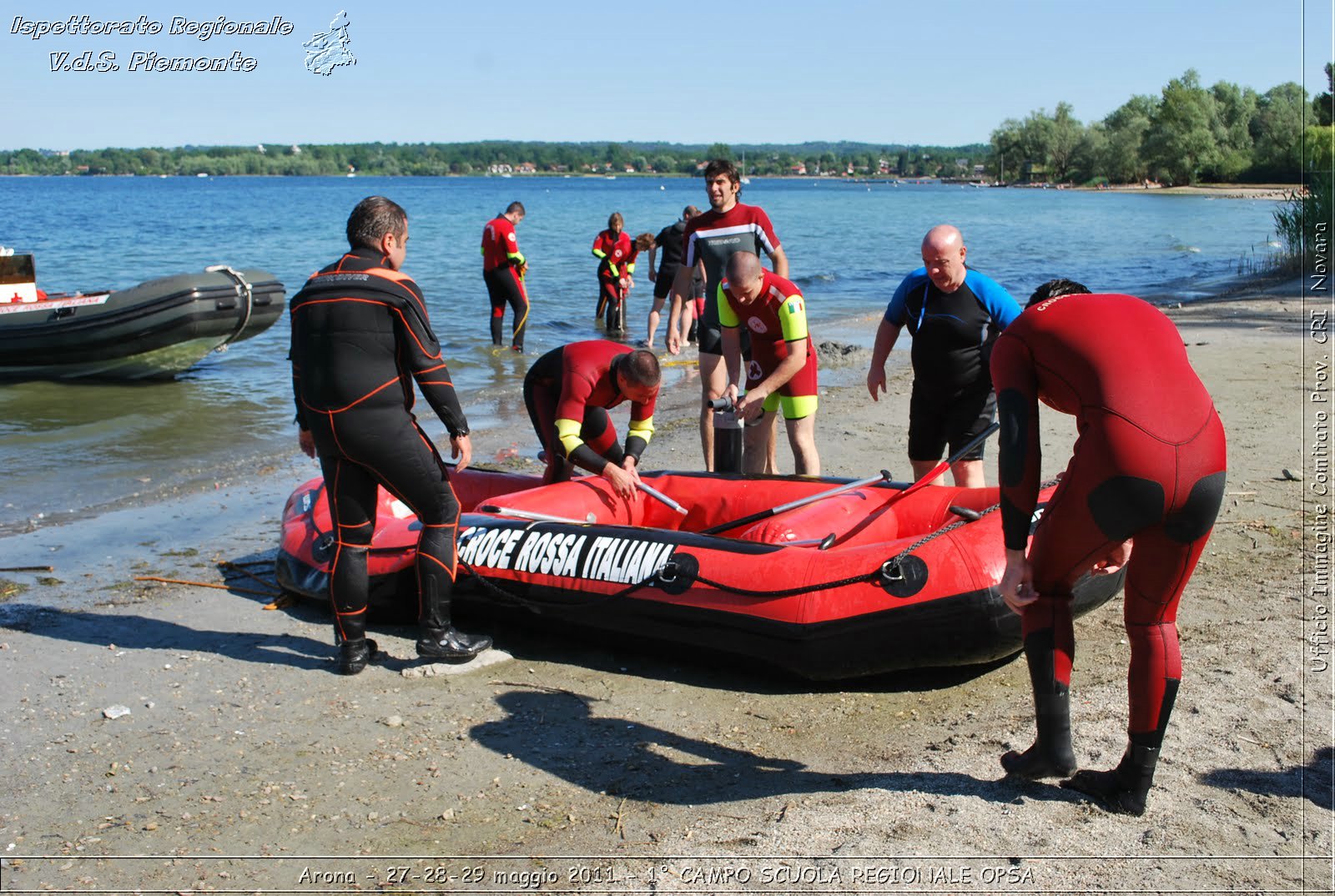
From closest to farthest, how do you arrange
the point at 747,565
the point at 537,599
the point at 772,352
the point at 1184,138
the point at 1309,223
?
the point at 747,565, the point at 537,599, the point at 772,352, the point at 1309,223, the point at 1184,138

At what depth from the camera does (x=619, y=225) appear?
16.0 meters

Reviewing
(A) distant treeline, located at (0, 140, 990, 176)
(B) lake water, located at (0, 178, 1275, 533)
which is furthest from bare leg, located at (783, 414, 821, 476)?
(A) distant treeline, located at (0, 140, 990, 176)

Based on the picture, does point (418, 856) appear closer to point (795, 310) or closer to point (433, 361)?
point (433, 361)

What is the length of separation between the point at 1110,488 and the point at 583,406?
3.19 meters

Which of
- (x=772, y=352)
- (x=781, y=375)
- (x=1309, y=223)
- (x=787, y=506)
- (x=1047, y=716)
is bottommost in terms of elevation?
(x=1047, y=716)

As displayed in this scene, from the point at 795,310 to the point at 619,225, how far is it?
10316 mm

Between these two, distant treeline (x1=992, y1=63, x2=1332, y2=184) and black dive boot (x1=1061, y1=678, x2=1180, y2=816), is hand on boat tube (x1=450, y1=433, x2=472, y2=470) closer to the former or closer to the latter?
black dive boot (x1=1061, y1=678, x2=1180, y2=816)

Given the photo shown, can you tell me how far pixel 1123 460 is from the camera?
118 inches

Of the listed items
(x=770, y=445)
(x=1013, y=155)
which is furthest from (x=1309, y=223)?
(x=1013, y=155)

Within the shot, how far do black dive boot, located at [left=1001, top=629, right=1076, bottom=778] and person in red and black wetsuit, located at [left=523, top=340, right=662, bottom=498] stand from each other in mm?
2622

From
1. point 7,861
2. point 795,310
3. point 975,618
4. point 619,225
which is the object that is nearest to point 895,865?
point 975,618

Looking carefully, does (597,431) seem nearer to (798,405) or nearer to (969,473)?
(798,405)

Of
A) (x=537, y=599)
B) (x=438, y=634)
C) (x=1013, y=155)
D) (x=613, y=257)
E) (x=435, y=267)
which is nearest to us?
(x=438, y=634)

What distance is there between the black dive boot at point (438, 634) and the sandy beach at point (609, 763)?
0.14 metres
